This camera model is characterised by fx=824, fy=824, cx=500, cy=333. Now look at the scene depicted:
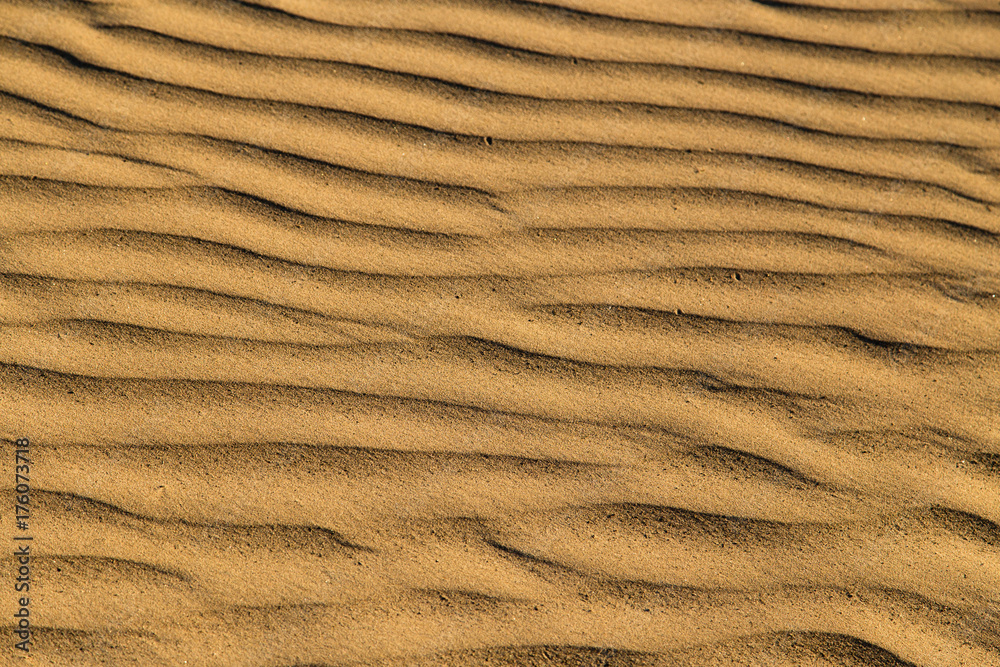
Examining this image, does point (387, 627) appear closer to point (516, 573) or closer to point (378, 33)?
point (516, 573)

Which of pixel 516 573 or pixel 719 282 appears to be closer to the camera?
pixel 516 573

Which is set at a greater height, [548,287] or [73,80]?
[73,80]

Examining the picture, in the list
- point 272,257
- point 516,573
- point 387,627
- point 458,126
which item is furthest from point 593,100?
point 387,627

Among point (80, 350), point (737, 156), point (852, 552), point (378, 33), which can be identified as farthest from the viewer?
point (378, 33)

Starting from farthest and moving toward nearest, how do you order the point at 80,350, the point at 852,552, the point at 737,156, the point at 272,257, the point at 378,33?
the point at 378,33 < the point at 737,156 < the point at 272,257 < the point at 80,350 < the point at 852,552

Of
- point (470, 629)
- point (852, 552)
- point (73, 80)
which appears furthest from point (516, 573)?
point (73, 80)

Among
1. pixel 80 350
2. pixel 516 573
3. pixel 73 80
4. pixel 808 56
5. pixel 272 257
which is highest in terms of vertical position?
pixel 808 56
